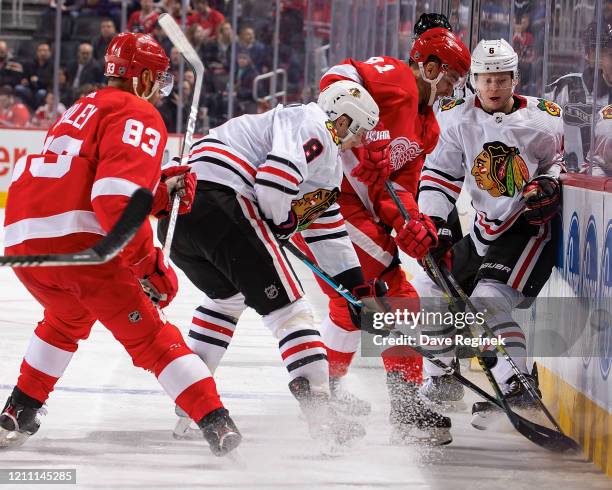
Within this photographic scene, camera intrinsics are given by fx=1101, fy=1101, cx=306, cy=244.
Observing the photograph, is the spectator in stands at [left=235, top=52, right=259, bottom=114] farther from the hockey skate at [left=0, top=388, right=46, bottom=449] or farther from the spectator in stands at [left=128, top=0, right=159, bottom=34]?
the hockey skate at [left=0, top=388, right=46, bottom=449]

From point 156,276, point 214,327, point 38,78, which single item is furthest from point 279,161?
point 38,78

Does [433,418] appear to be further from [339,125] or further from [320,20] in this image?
[320,20]

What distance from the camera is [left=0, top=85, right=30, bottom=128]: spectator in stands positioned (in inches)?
359

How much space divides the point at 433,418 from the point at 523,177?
745 millimetres

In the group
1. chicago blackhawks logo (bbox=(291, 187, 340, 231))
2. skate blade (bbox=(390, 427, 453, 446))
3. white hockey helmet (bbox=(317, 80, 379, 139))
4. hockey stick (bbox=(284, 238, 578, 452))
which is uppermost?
white hockey helmet (bbox=(317, 80, 379, 139))

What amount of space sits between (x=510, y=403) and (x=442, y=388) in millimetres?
332

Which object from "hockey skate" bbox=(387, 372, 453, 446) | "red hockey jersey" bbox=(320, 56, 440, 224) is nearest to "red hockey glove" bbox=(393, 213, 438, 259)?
"red hockey jersey" bbox=(320, 56, 440, 224)

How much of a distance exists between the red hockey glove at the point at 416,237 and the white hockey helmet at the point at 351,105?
0.35 metres

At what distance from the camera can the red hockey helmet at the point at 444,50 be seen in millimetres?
3164

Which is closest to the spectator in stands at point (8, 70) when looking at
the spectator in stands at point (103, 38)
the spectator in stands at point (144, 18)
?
the spectator in stands at point (103, 38)

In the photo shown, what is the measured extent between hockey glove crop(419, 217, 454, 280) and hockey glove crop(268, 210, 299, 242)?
61cm

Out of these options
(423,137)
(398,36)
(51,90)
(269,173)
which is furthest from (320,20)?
(269,173)

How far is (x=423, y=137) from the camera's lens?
10.8 ft

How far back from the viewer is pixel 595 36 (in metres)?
3.07
